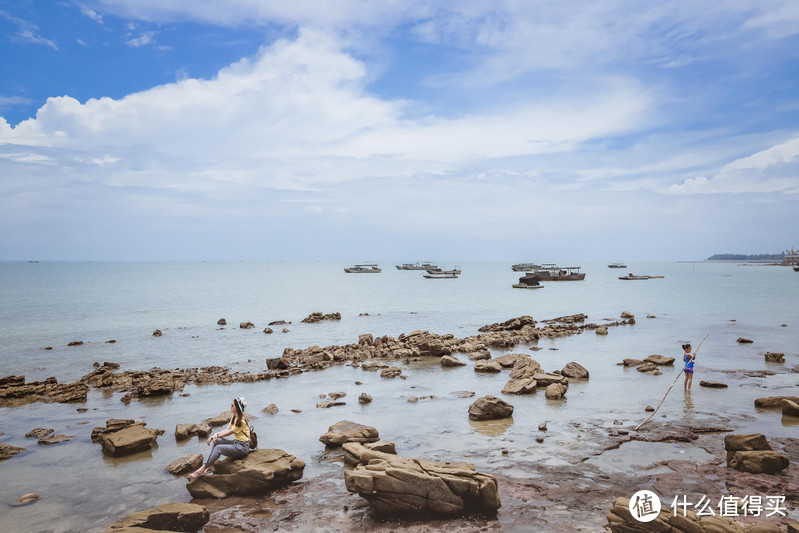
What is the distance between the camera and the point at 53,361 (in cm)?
3134

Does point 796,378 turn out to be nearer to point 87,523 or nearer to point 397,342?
point 397,342

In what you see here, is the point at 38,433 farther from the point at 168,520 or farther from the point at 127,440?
the point at 168,520

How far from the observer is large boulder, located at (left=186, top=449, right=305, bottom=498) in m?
11.7

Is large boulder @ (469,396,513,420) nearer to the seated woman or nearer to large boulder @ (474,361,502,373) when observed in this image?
large boulder @ (474,361,502,373)

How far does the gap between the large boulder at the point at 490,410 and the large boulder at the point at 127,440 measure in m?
11.1

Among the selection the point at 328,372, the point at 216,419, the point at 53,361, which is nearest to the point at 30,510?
the point at 216,419

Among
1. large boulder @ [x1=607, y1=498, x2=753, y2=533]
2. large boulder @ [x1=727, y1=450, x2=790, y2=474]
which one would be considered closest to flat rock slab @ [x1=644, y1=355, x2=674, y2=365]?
large boulder @ [x1=727, y1=450, x2=790, y2=474]

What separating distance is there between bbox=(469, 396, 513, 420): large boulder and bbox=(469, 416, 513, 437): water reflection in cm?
18

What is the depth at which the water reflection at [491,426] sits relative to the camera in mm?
16217

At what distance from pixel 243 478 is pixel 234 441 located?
1102 mm

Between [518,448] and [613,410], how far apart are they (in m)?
6.21

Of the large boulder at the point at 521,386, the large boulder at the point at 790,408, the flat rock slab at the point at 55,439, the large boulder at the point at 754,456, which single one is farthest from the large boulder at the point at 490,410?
the flat rock slab at the point at 55,439

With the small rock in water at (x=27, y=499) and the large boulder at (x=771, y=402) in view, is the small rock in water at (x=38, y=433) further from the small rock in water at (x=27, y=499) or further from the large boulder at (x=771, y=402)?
the large boulder at (x=771, y=402)

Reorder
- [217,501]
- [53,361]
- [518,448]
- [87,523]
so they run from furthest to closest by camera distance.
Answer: [53,361] → [518,448] → [217,501] → [87,523]
